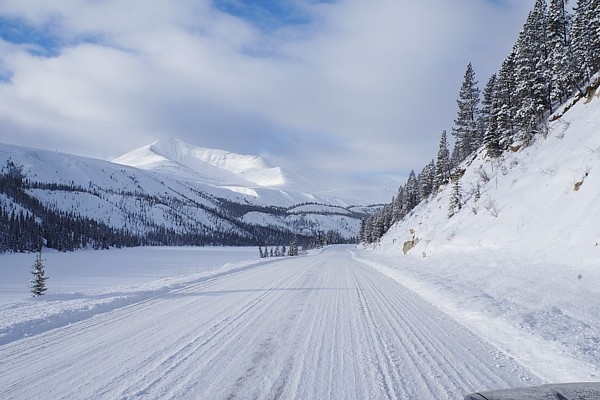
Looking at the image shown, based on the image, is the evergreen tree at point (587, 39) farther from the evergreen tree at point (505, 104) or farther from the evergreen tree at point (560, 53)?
the evergreen tree at point (505, 104)

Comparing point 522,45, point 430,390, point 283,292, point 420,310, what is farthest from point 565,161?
point 522,45

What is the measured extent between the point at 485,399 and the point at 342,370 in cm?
243

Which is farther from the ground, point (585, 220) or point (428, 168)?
point (428, 168)

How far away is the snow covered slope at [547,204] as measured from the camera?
1100 cm

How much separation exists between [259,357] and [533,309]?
5.91 metres

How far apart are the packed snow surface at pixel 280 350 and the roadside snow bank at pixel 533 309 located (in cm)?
4

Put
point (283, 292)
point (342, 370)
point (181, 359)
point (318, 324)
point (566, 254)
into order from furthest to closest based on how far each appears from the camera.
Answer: point (283, 292) < point (566, 254) < point (318, 324) < point (181, 359) < point (342, 370)

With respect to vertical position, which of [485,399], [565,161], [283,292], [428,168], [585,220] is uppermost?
[428,168]

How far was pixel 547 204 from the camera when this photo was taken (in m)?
14.3

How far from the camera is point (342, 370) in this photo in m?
4.53

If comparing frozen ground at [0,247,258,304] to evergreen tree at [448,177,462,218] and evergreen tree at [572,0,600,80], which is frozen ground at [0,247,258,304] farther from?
evergreen tree at [572,0,600,80]

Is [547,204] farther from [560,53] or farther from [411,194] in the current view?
[411,194]

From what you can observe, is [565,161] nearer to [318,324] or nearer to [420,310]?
[420,310]

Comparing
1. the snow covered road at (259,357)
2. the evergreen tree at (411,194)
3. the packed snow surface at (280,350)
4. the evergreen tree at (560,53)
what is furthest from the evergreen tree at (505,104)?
the evergreen tree at (411,194)
